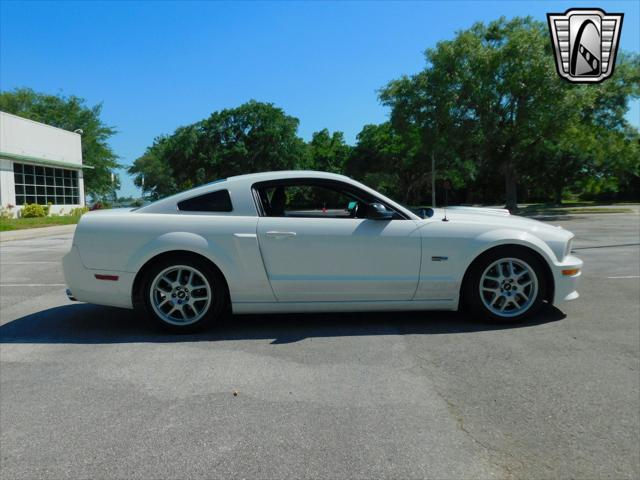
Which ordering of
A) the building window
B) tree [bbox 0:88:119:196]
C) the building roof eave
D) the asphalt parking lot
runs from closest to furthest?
the asphalt parking lot < the building roof eave < the building window < tree [bbox 0:88:119:196]

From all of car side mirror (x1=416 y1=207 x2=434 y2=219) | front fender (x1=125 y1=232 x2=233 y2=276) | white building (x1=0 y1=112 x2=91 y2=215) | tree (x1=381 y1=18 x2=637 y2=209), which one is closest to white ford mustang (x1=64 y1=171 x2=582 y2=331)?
front fender (x1=125 y1=232 x2=233 y2=276)

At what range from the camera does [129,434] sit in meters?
2.72

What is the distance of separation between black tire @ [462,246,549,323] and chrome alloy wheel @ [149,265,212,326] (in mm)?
2465

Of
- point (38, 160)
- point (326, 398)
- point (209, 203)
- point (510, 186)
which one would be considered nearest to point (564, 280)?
point (326, 398)

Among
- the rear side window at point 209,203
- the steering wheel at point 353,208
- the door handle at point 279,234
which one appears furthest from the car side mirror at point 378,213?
the rear side window at point 209,203

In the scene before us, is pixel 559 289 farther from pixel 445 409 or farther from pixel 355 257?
pixel 445 409

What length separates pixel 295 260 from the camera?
182 inches

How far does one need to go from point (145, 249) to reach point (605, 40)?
7.70 meters

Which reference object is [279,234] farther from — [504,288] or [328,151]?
[328,151]

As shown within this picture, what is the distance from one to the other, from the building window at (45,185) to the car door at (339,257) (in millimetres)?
29499

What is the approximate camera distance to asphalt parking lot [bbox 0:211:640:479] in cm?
244

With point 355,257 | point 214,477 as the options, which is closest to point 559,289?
point 355,257
